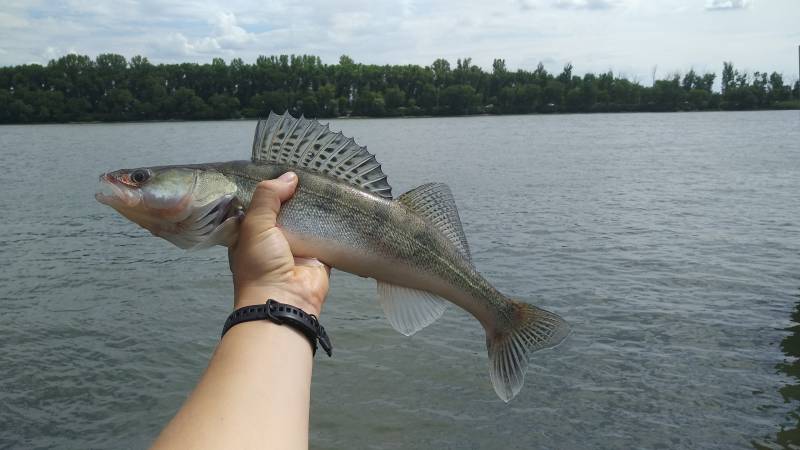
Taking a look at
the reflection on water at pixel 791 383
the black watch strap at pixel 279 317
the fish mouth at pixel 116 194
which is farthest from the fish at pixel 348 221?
the reflection on water at pixel 791 383

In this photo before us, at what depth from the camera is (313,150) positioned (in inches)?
153

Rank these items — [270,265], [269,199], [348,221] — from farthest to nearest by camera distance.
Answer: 1. [348,221]
2. [269,199]
3. [270,265]

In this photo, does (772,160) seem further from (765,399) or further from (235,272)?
(235,272)

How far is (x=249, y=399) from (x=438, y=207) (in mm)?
2458

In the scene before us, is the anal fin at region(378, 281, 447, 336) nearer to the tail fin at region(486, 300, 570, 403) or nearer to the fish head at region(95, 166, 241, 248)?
the tail fin at region(486, 300, 570, 403)

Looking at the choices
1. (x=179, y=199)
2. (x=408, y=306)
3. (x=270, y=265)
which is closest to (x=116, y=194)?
(x=179, y=199)

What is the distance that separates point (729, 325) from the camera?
12.0 meters

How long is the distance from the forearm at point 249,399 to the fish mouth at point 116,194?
1654mm

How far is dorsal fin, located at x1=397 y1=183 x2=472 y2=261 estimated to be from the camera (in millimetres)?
4117

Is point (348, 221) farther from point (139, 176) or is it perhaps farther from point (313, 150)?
point (139, 176)

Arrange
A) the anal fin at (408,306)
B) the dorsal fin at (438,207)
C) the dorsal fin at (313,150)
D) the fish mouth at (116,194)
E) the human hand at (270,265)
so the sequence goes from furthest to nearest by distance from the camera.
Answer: the dorsal fin at (438,207) → the anal fin at (408,306) → the dorsal fin at (313,150) → the fish mouth at (116,194) → the human hand at (270,265)

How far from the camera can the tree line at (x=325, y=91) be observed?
10594 centimetres

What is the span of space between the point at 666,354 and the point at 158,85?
108155 mm

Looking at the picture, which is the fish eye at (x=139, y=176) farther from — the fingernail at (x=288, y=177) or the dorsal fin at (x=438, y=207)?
the dorsal fin at (x=438, y=207)
